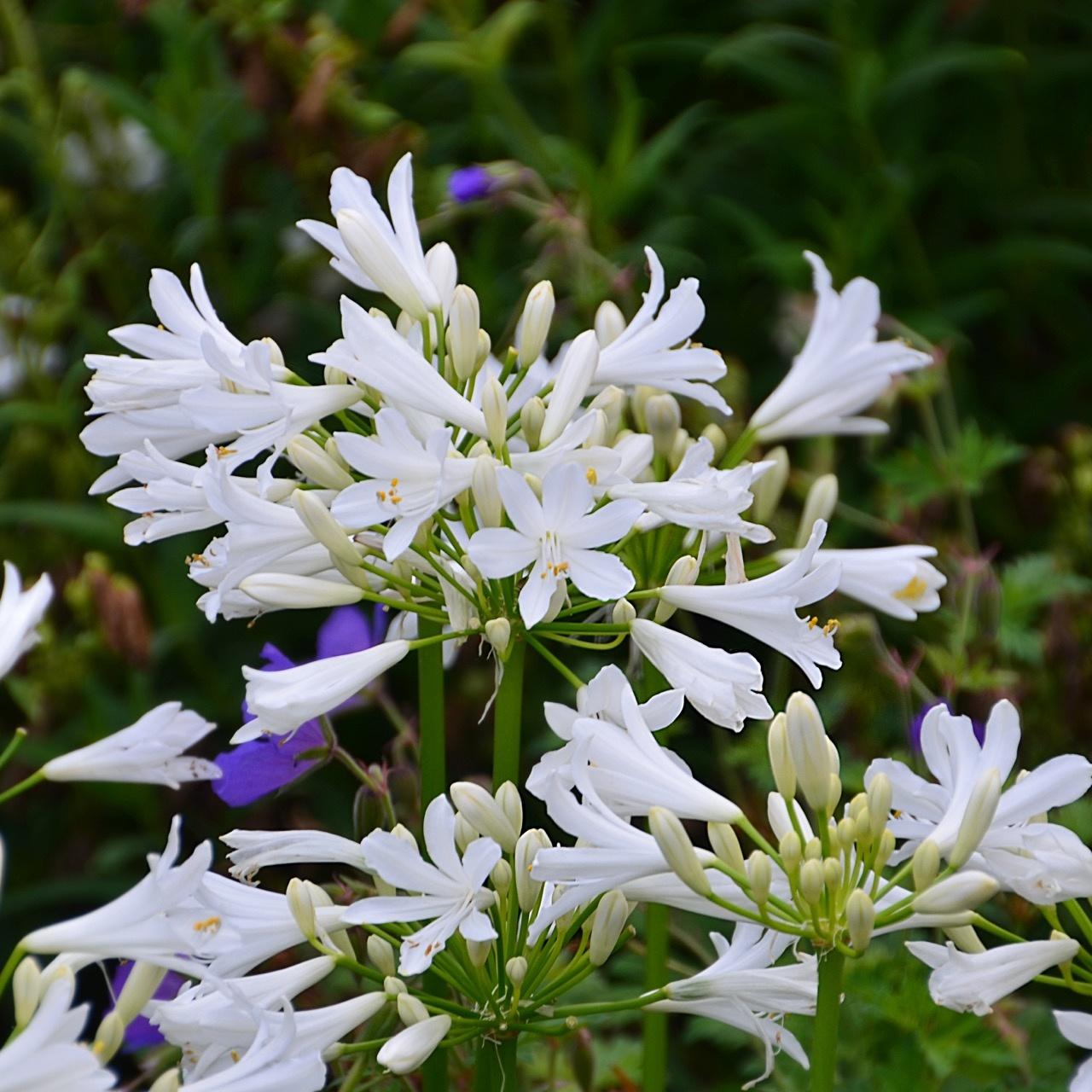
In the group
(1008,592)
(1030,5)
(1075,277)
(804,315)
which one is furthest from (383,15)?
(1008,592)

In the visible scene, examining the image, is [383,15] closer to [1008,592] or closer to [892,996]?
[1008,592]

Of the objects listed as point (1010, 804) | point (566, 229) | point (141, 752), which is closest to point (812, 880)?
point (1010, 804)

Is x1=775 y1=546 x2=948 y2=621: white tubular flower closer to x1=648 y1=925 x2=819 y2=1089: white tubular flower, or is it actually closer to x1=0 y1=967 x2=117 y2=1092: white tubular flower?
x1=648 y1=925 x2=819 y2=1089: white tubular flower

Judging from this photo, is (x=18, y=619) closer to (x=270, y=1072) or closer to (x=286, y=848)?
(x=286, y=848)

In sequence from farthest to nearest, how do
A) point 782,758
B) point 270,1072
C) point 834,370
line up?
point 834,370, point 782,758, point 270,1072

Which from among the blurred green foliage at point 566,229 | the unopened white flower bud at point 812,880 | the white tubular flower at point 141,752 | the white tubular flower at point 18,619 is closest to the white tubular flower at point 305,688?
the white tubular flower at point 141,752

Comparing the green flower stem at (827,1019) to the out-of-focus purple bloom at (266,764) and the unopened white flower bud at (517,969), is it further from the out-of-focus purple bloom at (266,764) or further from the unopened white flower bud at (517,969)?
the out-of-focus purple bloom at (266,764)
